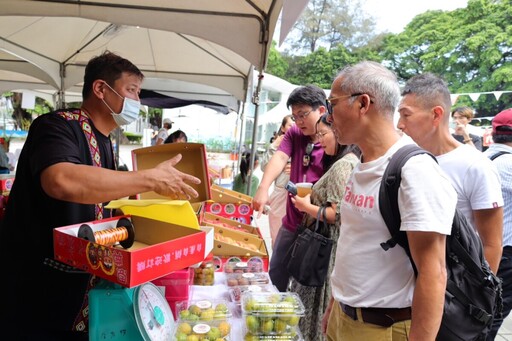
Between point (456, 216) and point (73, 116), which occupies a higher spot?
point (73, 116)

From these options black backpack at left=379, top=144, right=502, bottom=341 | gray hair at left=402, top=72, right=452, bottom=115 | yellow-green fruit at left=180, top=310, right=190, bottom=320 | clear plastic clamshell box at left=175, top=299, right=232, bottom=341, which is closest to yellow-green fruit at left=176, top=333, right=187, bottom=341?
clear plastic clamshell box at left=175, top=299, right=232, bottom=341

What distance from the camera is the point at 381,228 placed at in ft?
4.09

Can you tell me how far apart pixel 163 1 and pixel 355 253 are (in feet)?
8.49

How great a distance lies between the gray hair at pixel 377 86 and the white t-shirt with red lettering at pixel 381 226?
14 cm

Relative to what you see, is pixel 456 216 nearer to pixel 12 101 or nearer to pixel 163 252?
pixel 163 252

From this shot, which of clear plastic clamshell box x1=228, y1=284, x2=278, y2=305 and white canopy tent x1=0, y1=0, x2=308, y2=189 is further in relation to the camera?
white canopy tent x1=0, y1=0, x2=308, y2=189

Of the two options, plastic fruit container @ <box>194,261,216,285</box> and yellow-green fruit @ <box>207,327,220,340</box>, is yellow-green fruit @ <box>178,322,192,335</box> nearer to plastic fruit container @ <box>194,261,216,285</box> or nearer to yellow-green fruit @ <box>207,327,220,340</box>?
yellow-green fruit @ <box>207,327,220,340</box>

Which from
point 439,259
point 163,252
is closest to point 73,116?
point 163,252

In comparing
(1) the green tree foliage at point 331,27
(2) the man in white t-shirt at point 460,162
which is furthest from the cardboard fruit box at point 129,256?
(1) the green tree foliage at point 331,27

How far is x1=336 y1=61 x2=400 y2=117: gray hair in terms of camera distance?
1295mm

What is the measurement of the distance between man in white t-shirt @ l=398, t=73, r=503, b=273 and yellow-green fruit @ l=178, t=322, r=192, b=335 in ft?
4.70

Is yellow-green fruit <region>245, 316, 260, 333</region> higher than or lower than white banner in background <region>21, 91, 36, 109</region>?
lower

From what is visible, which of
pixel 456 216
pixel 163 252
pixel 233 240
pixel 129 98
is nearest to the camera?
pixel 163 252

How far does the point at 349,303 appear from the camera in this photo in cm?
136
